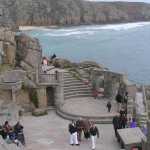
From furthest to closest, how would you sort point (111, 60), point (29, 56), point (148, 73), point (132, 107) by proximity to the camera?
1. point (111, 60)
2. point (148, 73)
3. point (29, 56)
4. point (132, 107)

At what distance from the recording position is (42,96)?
90.8 feet

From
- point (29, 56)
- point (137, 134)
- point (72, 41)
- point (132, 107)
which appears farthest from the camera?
point (72, 41)

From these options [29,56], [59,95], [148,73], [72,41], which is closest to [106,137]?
[59,95]

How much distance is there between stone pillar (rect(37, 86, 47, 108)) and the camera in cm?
2759

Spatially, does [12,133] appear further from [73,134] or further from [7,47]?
[7,47]

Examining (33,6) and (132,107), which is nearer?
(132,107)

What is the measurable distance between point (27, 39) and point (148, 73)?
33674 mm

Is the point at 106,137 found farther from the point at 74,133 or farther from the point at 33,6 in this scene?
the point at 33,6

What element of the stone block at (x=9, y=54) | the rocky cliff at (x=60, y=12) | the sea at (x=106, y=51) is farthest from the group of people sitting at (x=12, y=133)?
the rocky cliff at (x=60, y=12)

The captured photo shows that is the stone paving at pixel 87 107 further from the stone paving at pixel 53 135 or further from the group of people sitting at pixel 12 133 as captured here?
the group of people sitting at pixel 12 133

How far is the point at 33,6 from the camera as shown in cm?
16362

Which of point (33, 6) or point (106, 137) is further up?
point (33, 6)

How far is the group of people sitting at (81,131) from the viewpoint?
21.5m

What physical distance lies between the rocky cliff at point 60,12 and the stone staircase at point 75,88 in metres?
120
